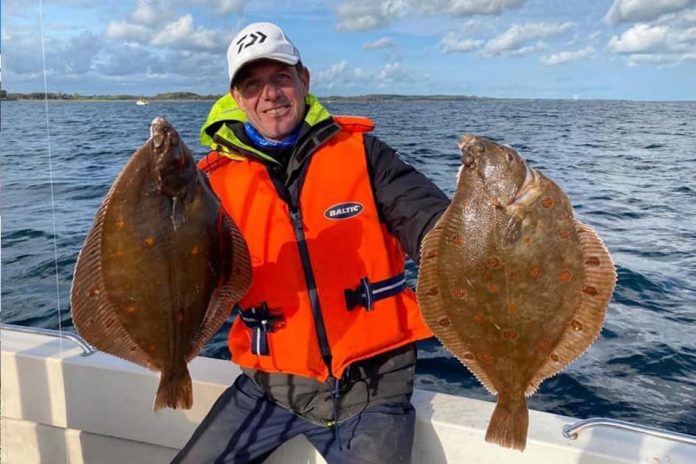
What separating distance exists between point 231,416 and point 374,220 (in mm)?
1317

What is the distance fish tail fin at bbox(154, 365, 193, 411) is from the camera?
7.90ft

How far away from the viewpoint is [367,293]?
3225 millimetres

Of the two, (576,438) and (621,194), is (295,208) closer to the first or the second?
(576,438)

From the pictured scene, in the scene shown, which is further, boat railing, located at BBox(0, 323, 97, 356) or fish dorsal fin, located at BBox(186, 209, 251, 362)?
boat railing, located at BBox(0, 323, 97, 356)

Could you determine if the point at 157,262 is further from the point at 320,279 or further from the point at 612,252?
the point at 612,252

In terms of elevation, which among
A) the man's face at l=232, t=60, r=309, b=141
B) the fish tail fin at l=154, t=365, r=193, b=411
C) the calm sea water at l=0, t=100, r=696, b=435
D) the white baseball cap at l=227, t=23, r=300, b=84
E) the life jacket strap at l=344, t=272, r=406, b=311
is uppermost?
the white baseball cap at l=227, t=23, r=300, b=84

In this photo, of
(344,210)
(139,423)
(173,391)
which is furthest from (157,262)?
(139,423)

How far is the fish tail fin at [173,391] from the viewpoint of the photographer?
7.90 ft

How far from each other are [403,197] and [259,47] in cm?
109

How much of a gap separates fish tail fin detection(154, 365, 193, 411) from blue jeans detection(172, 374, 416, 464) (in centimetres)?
89

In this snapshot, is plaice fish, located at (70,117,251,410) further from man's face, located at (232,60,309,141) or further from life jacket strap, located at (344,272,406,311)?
man's face, located at (232,60,309,141)

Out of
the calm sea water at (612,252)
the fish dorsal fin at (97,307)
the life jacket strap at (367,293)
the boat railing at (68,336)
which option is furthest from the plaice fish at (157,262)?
the calm sea water at (612,252)

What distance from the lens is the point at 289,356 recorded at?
3219mm

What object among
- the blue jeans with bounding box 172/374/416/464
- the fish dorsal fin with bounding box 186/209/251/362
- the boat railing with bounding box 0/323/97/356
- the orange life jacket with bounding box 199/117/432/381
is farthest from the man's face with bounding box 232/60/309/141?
the boat railing with bounding box 0/323/97/356
